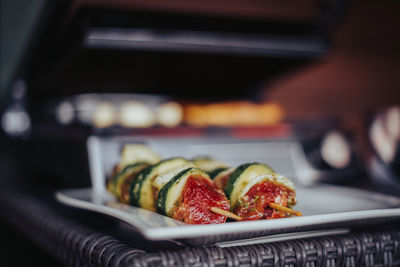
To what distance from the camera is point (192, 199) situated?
23.5 inches

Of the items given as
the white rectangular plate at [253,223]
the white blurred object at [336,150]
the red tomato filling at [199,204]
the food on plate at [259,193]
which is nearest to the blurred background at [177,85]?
the white blurred object at [336,150]

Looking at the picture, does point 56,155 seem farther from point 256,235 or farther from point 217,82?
point 217,82

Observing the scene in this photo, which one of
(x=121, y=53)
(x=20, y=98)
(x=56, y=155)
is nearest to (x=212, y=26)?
(x=121, y=53)

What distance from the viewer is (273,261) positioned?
0.56 metres

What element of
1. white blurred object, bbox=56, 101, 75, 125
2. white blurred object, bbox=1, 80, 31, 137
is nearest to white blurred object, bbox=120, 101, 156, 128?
white blurred object, bbox=56, 101, 75, 125

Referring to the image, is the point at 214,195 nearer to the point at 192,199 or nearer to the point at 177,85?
the point at 192,199

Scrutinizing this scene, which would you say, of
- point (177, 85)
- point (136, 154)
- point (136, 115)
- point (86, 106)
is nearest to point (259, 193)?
point (136, 154)

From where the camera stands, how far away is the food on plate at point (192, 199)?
586 mm

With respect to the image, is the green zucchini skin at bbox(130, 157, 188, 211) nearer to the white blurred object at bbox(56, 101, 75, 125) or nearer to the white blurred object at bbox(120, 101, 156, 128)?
the white blurred object at bbox(120, 101, 156, 128)

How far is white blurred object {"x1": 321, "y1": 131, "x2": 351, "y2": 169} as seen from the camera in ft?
4.81

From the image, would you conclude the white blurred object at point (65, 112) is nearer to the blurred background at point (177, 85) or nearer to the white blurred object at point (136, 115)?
the blurred background at point (177, 85)

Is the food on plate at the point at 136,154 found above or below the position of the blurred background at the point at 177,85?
below

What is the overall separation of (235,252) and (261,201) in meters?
0.11

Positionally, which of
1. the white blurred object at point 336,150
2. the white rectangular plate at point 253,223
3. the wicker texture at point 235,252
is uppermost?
the white blurred object at point 336,150
